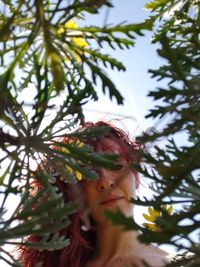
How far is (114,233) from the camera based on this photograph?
196 cm

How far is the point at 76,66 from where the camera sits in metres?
0.72

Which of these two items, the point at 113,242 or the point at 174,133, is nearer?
the point at 174,133

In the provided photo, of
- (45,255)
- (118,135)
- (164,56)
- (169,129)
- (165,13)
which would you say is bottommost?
(169,129)

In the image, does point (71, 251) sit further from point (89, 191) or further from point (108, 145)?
point (108, 145)

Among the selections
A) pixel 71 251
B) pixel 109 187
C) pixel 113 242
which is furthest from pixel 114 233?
pixel 109 187

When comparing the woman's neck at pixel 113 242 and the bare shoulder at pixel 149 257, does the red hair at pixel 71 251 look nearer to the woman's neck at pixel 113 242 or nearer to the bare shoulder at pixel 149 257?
the woman's neck at pixel 113 242

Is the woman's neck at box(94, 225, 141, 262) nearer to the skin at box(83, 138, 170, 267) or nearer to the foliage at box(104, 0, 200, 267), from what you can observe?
the skin at box(83, 138, 170, 267)

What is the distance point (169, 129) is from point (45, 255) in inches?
64.4

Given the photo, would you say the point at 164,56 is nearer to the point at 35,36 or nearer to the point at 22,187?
the point at 35,36

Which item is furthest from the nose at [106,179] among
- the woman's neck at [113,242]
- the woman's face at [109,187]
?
the woman's neck at [113,242]

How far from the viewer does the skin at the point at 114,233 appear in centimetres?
172

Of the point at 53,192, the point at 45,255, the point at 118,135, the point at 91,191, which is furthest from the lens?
the point at 45,255

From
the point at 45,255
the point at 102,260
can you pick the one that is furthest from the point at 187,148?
the point at 45,255

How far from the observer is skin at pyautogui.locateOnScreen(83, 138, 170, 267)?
5.64 feet
